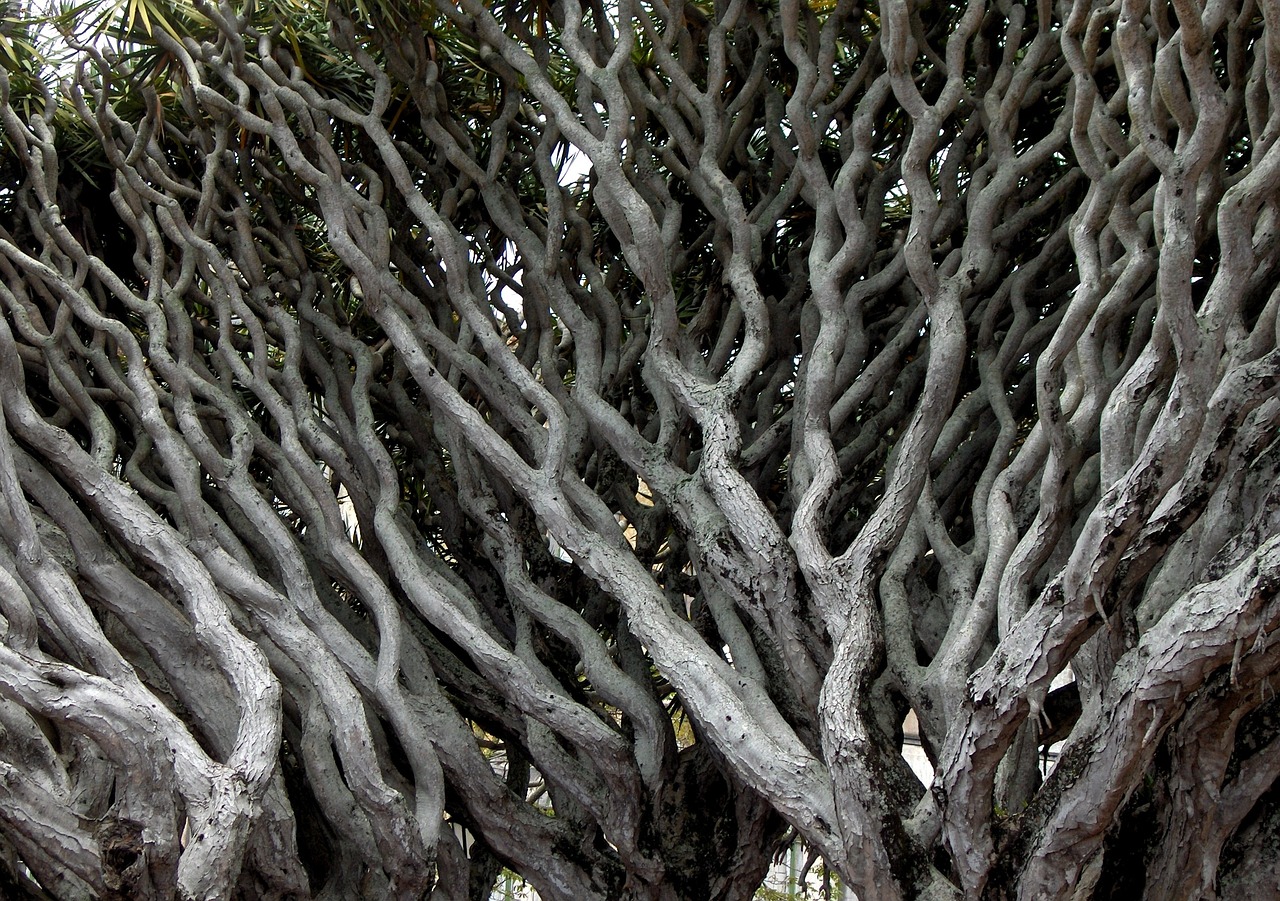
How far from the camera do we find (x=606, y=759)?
358cm

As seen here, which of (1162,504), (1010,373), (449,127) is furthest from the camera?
(449,127)

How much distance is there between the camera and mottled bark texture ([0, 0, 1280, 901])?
295cm

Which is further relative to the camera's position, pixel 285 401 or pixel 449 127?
pixel 449 127

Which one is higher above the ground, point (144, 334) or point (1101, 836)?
point (144, 334)

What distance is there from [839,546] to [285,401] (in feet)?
5.94

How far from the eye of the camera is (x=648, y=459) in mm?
3922

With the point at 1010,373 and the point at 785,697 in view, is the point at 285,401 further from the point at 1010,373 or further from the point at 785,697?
the point at 1010,373

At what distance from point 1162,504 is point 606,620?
203 centimetres

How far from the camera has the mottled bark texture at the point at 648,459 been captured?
2.95 m

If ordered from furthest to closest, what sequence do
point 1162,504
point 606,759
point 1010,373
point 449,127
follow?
point 449,127 → point 1010,373 → point 606,759 → point 1162,504

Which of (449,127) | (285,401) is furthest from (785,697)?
(449,127)

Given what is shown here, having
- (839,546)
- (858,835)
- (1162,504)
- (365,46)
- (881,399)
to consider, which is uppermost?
(365,46)

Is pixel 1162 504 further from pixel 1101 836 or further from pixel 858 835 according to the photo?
pixel 858 835

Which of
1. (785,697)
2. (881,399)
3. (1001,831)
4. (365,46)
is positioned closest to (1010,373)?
(881,399)
